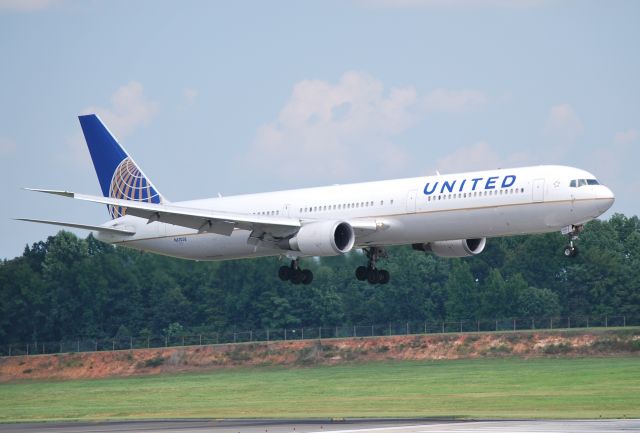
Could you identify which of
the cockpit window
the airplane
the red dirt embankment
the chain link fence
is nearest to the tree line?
the chain link fence

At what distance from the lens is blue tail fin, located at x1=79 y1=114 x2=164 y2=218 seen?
8844 centimetres

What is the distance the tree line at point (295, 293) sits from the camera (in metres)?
133

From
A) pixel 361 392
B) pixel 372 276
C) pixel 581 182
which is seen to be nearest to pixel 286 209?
pixel 372 276

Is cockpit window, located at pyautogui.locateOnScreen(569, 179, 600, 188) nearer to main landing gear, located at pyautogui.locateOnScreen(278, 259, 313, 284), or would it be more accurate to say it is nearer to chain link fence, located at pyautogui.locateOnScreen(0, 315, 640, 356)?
main landing gear, located at pyautogui.locateOnScreen(278, 259, 313, 284)

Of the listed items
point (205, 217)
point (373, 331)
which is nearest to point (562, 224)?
point (205, 217)

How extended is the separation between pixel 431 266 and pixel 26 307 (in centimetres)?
3883

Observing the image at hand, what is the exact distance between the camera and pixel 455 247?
79250 millimetres

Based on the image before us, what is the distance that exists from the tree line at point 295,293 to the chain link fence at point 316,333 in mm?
3199

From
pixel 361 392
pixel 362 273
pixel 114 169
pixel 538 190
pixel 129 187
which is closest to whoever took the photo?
pixel 538 190

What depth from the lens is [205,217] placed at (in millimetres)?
76562

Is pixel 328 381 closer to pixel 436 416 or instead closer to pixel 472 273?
pixel 436 416

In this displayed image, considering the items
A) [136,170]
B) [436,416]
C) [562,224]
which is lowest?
[436,416]

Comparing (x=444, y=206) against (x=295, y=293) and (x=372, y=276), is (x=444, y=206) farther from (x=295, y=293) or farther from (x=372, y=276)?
(x=295, y=293)

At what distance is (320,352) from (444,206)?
41.1 meters
